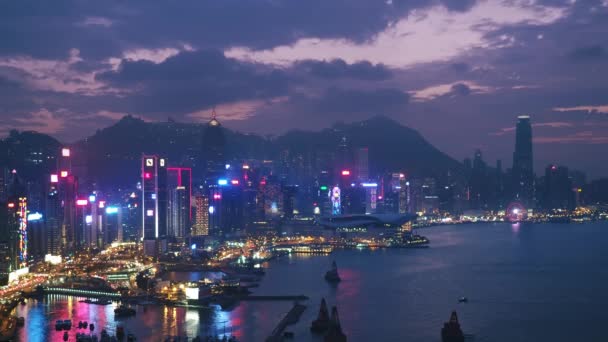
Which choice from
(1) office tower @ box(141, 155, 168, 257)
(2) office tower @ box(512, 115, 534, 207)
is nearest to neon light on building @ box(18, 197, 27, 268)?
(1) office tower @ box(141, 155, 168, 257)

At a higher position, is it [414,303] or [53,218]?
[53,218]

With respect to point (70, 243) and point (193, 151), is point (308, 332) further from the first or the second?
point (193, 151)

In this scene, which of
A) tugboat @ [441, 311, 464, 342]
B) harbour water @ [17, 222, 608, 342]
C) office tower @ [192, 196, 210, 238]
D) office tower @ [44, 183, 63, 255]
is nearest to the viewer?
tugboat @ [441, 311, 464, 342]

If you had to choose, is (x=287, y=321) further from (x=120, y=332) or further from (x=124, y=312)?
(x=124, y=312)

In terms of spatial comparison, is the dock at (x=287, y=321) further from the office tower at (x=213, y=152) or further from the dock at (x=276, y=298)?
the office tower at (x=213, y=152)

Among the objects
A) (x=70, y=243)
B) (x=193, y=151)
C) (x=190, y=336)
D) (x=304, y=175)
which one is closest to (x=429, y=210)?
(x=304, y=175)

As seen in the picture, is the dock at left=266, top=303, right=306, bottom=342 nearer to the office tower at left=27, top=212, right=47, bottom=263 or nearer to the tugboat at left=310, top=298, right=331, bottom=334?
the tugboat at left=310, top=298, right=331, bottom=334

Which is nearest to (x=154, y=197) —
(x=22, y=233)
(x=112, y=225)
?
(x=112, y=225)
